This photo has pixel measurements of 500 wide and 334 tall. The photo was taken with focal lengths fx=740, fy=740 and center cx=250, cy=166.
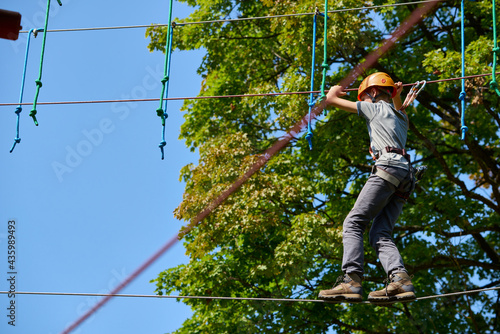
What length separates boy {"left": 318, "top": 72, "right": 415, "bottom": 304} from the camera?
5547 mm

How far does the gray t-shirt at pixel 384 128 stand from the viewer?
221 inches

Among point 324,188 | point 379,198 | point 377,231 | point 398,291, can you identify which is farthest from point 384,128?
point 324,188

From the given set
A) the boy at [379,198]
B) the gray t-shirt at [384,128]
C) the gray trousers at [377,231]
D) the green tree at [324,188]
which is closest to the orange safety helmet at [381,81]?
the boy at [379,198]

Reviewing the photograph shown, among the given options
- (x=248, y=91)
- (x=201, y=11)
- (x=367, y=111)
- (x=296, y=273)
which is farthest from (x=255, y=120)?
(x=367, y=111)

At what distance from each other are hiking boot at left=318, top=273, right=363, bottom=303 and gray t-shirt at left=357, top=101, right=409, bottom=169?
91 centimetres

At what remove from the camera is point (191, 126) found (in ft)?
43.7

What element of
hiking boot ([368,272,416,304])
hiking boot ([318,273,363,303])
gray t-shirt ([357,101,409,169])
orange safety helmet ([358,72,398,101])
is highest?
orange safety helmet ([358,72,398,101])

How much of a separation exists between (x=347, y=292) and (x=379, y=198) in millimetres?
749

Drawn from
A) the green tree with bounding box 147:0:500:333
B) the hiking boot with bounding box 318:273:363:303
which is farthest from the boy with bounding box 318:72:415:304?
the green tree with bounding box 147:0:500:333

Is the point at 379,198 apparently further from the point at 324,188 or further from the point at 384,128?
the point at 324,188

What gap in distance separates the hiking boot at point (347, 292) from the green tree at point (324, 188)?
487cm

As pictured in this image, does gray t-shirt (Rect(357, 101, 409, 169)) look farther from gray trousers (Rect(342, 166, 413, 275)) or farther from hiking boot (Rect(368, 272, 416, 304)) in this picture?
hiking boot (Rect(368, 272, 416, 304))

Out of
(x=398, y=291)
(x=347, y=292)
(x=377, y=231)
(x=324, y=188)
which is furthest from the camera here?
(x=324, y=188)

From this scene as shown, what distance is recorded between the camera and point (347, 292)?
5547 mm
